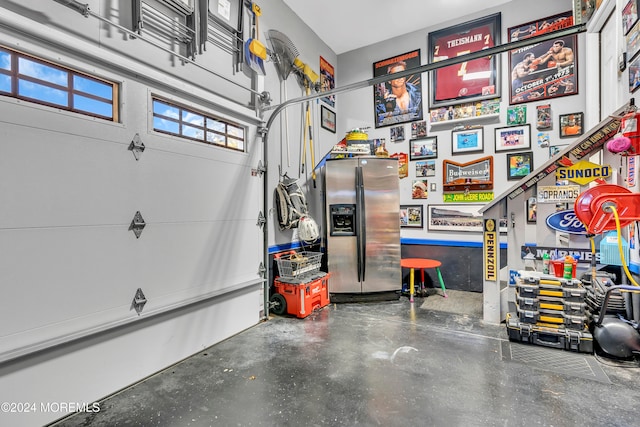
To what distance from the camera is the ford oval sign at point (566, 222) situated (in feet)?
9.65

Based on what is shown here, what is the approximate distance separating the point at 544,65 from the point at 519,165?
133cm

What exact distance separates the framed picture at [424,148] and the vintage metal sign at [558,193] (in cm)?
185

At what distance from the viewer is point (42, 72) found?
69.4 inches

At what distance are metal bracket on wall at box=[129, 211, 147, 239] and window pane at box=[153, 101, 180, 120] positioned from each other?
85 cm

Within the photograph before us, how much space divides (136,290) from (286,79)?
3159 millimetres

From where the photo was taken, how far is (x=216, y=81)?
2.95 metres

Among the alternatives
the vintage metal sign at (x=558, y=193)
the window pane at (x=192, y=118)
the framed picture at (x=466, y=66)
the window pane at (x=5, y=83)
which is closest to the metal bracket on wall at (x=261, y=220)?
the window pane at (x=192, y=118)

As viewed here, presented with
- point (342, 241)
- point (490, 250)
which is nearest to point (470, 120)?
point (490, 250)

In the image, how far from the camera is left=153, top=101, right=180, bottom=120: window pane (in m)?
2.39

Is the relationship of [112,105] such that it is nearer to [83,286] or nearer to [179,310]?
[83,286]

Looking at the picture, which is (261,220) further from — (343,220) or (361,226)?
(361,226)

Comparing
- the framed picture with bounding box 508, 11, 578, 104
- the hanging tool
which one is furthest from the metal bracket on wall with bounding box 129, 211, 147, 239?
the framed picture with bounding box 508, 11, 578, 104

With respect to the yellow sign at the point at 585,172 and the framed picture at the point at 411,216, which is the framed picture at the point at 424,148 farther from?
the yellow sign at the point at 585,172

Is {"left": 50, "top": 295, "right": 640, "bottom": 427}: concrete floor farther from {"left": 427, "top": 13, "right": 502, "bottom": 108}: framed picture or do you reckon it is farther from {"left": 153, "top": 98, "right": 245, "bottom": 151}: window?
{"left": 427, "top": 13, "right": 502, "bottom": 108}: framed picture
